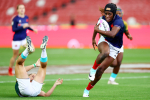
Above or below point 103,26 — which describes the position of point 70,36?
below

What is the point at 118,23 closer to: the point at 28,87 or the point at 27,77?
the point at 27,77

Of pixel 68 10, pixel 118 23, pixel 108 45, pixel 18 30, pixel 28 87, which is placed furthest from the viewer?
pixel 68 10

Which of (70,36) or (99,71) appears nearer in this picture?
(99,71)

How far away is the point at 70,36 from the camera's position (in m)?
21.8

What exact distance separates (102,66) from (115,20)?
3.87ft

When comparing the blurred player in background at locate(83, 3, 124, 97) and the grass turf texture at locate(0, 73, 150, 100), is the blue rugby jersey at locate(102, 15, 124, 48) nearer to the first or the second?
the blurred player in background at locate(83, 3, 124, 97)

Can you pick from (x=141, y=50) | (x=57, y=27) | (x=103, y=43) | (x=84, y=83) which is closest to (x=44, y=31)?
(x=57, y=27)

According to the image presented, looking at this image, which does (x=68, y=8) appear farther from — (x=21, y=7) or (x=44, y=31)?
(x=21, y=7)

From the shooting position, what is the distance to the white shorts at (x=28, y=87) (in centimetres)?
607

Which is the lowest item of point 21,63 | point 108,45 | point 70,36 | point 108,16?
point 70,36

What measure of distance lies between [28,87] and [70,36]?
51.8ft

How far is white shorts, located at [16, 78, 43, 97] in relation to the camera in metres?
6.07

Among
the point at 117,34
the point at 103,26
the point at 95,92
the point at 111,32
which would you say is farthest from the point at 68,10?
the point at 111,32

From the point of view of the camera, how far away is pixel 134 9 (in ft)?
97.2
